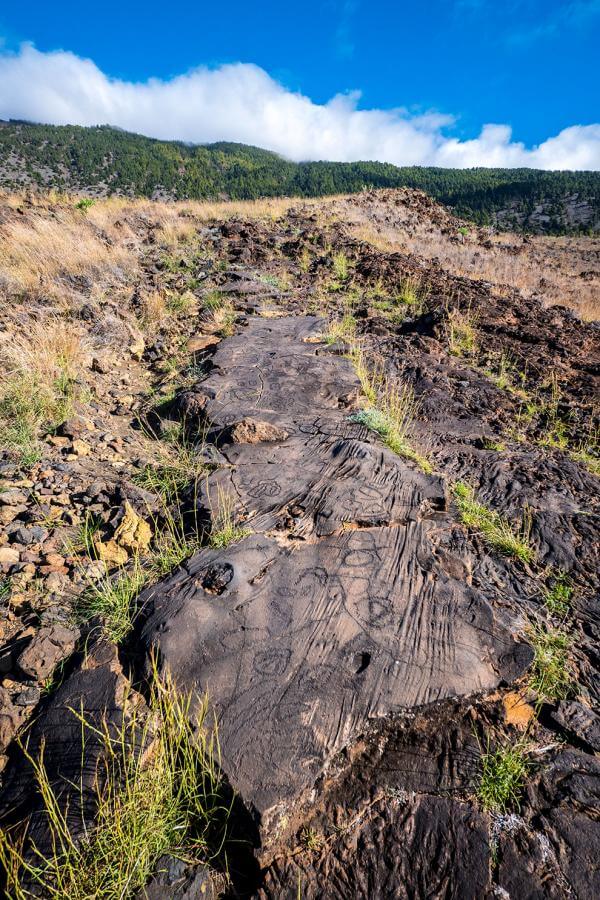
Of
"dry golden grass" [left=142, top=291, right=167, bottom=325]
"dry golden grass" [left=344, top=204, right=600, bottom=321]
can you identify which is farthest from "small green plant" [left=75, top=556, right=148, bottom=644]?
"dry golden grass" [left=344, top=204, right=600, bottom=321]

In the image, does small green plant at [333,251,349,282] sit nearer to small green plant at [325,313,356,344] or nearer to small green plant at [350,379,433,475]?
small green plant at [325,313,356,344]

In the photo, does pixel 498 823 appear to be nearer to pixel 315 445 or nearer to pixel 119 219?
pixel 315 445

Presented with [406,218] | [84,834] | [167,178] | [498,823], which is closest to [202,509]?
[84,834]

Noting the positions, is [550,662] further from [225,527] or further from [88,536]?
[88,536]

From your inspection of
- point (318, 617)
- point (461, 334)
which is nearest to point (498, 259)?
point (461, 334)

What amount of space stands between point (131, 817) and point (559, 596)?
229cm

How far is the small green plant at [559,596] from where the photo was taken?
229 centimetres

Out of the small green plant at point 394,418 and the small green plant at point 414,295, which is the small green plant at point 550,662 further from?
the small green plant at point 414,295

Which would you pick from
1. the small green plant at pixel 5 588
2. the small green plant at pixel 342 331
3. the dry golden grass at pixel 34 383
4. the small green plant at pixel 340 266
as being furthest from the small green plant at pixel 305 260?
the small green plant at pixel 5 588

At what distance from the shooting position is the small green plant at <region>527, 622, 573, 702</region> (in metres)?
1.82

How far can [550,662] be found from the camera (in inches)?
75.6

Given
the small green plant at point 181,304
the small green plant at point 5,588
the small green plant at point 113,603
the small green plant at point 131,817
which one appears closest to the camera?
the small green plant at point 131,817

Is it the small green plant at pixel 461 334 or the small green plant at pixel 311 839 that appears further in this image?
the small green plant at pixel 461 334

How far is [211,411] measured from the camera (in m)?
3.82
